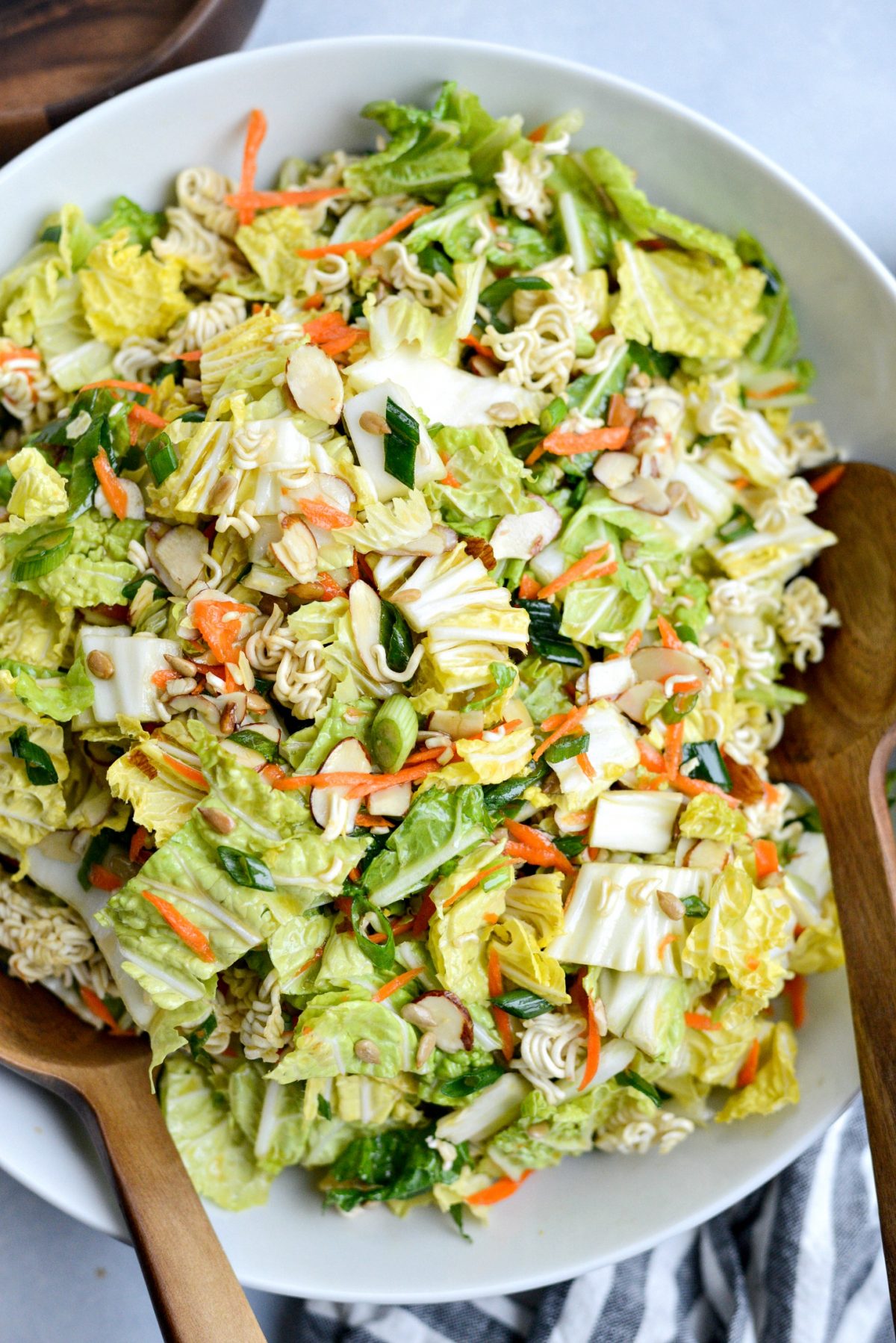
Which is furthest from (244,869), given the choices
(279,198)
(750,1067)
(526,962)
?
(279,198)

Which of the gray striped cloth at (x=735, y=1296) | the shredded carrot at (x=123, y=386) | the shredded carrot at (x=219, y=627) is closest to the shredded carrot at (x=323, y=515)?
the shredded carrot at (x=219, y=627)

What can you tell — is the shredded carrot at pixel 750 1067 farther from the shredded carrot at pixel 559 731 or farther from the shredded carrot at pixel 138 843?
the shredded carrot at pixel 138 843

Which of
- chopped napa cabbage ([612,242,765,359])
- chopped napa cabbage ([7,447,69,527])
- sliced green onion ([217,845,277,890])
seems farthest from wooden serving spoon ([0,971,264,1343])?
chopped napa cabbage ([612,242,765,359])

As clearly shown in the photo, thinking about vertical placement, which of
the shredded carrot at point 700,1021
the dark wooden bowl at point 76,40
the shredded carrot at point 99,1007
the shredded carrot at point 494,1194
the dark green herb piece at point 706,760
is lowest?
the shredded carrot at point 494,1194

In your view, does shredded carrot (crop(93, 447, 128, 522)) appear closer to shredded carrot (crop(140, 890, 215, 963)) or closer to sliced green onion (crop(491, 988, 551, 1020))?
shredded carrot (crop(140, 890, 215, 963))

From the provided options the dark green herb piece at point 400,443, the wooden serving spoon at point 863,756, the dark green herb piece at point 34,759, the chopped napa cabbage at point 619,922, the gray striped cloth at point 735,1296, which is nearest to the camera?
the dark green herb piece at point 400,443

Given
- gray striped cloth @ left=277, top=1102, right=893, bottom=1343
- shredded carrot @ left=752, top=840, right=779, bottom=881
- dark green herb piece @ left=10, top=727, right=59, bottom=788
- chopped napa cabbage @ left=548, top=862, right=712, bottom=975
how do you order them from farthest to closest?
gray striped cloth @ left=277, top=1102, right=893, bottom=1343 < shredded carrot @ left=752, top=840, right=779, bottom=881 < chopped napa cabbage @ left=548, top=862, right=712, bottom=975 < dark green herb piece @ left=10, top=727, right=59, bottom=788

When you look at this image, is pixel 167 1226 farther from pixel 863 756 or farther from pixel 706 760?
pixel 863 756
